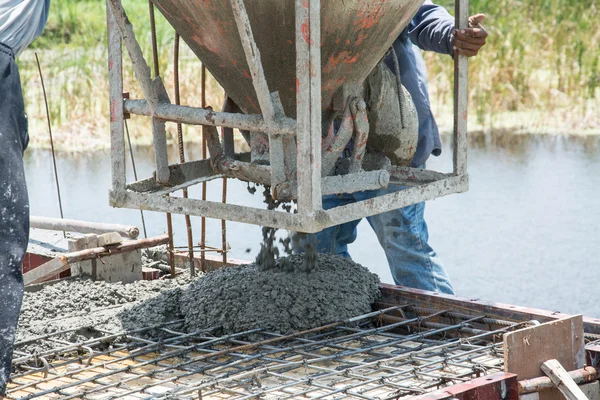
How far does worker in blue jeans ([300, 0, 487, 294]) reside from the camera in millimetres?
4562

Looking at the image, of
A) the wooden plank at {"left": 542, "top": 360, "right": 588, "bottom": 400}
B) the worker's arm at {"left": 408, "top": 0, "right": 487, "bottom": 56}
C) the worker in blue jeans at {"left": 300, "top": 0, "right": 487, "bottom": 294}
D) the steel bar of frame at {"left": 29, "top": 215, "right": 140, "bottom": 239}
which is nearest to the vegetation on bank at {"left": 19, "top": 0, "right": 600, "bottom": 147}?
the steel bar of frame at {"left": 29, "top": 215, "right": 140, "bottom": 239}

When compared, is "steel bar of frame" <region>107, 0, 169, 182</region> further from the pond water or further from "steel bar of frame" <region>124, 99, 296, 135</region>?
the pond water

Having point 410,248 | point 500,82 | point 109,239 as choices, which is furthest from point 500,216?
point 109,239

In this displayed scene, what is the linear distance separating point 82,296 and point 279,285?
993mm

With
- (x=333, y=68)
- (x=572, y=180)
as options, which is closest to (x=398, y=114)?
(x=333, y=68)

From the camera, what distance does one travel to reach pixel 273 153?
351 cm

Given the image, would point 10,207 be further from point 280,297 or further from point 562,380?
point 562,380

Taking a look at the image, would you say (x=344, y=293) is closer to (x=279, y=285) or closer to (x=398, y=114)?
(x=279, y=285)

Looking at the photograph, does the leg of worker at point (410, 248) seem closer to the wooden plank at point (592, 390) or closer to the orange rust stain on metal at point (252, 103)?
the orange rust stain on metal at point (252, 103)

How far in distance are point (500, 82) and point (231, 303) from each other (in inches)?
291

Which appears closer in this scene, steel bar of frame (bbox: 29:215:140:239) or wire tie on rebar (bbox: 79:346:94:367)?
wire tie on rebar (bbox: 79:346:94:367)

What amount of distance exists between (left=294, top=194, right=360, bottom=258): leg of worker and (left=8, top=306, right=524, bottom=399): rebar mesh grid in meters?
0.80

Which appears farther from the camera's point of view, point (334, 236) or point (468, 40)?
point (334, 236)

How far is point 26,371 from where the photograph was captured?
3490 mm
